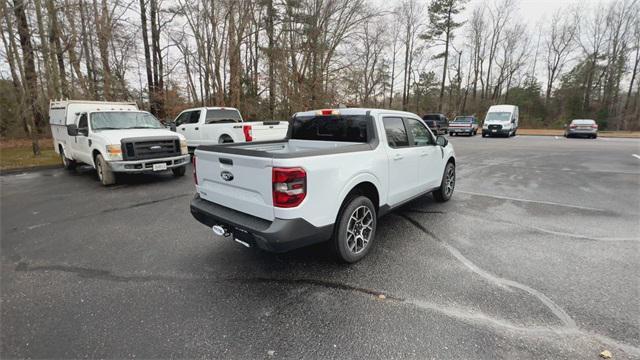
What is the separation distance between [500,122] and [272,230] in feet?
83.5

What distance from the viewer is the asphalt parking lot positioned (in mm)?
2170

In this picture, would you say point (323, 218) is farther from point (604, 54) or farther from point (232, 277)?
point (604, 54)

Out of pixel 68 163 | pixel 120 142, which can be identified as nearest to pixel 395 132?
pixel 120 142

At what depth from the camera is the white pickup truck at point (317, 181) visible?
265 centimetres

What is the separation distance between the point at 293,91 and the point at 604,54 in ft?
126

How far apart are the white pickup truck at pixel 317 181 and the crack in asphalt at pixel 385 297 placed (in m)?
0.46

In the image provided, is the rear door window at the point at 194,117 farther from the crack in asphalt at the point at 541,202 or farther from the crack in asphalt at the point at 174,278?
the crack in asphalt at the point at 541,202

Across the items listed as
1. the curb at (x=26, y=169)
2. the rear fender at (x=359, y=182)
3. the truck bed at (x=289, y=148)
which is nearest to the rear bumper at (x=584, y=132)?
the rear fender at (x=359, y=182)

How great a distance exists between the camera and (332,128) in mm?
4066

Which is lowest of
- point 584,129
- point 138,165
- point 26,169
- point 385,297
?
point 385,297

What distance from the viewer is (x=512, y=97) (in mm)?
38375

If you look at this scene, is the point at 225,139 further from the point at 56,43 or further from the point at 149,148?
the point at 56,43

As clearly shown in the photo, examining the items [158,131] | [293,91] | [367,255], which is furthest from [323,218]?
[293,91]

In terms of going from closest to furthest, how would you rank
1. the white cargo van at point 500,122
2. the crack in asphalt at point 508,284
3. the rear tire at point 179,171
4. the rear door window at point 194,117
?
the crack in asphalt at point 508,284 < the rear tire at point 179,171 < the rear door window at point 194,117 < the white cargo van at point 500,122
